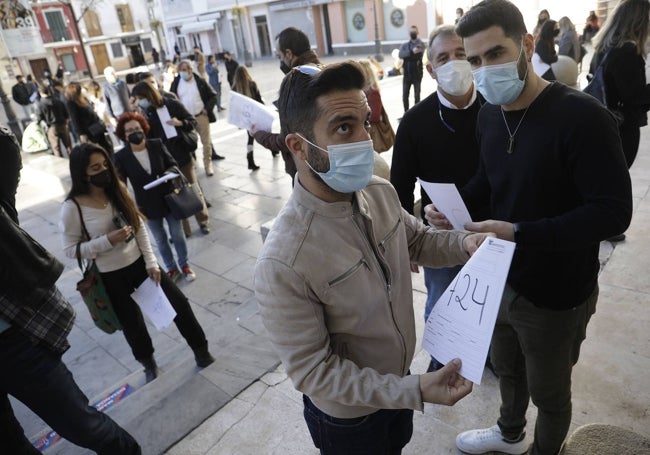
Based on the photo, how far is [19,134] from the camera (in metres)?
13.9

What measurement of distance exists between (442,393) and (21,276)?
6.12 feet

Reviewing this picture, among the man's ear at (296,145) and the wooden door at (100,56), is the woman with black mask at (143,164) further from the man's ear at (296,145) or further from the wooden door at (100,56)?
the wooden door at (100,56)

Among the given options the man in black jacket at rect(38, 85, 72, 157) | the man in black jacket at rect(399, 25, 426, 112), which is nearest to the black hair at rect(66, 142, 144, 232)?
the man in black jacket at rect(399, 25, 426, 112)

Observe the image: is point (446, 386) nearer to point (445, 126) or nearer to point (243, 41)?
point (445, 126)

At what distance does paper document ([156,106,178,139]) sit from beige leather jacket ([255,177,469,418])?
4964 mm

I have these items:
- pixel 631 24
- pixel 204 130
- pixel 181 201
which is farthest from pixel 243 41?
pixel 631 24

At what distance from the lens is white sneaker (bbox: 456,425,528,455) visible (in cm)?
235

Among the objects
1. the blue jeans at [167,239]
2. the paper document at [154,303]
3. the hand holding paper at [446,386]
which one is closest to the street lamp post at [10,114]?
the blue jeans at [167,239]

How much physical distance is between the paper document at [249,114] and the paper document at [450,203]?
7.77 feet

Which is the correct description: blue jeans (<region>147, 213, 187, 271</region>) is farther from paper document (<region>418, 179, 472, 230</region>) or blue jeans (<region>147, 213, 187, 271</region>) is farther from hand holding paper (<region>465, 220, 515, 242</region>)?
hand holding paper (<region>465, 220, 515, 242</region>)

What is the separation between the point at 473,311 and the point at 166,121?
552 cm

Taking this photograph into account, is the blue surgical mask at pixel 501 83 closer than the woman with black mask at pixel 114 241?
Yes

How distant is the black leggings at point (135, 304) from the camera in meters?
3.50

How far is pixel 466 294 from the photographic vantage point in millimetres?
1420
